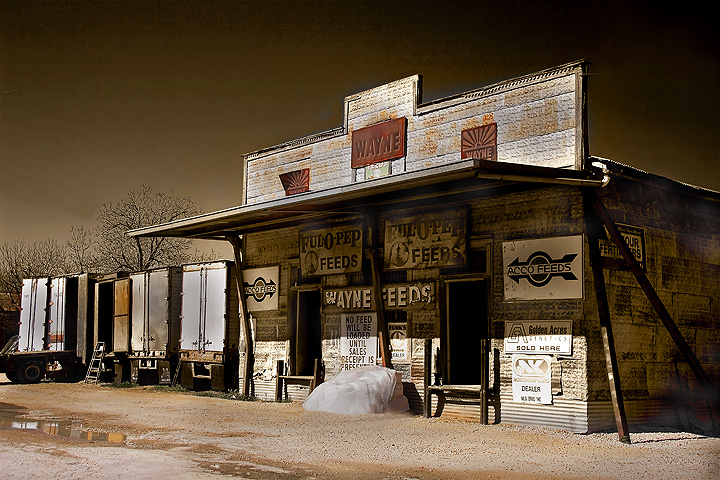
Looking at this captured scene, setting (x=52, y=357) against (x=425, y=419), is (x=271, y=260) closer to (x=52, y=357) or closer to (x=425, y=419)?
(x=425, y=419)

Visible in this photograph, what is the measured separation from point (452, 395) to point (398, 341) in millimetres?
1757

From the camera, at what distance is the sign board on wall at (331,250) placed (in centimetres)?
1521

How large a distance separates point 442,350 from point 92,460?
6838 mm

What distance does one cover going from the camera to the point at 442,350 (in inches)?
536

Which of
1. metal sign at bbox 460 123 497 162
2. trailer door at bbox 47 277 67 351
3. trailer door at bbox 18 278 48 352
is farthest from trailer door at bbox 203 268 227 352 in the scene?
trailer door at bbox 18 278 48 352

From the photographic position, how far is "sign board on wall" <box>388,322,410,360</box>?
14219mm

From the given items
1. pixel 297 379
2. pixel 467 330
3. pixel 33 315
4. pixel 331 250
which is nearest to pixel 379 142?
pixel 331 250

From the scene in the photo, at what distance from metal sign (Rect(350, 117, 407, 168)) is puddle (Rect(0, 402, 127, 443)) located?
24.9 ft

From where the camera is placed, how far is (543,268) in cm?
1205

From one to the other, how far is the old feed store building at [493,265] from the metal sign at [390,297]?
0.10 ft

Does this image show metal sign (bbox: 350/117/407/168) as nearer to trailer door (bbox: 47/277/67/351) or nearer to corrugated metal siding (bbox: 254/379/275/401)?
corrugated metal siding (bbox: 254/379/275/401)

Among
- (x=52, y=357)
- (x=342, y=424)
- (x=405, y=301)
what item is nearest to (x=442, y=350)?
(x=405, y=301)

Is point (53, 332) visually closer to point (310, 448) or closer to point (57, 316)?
point (57, 316)

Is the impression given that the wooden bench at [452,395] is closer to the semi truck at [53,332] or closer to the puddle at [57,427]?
the puddle at [57,427]
